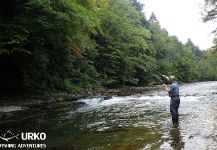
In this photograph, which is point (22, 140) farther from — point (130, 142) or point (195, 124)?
point (195, 124)

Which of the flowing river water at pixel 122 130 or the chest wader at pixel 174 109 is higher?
the chest wader at pixel 174 109

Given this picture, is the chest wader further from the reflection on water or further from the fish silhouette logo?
the fish silhouette logo

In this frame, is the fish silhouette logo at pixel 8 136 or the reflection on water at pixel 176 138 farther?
the fish silhouette logo at pixel 8 136

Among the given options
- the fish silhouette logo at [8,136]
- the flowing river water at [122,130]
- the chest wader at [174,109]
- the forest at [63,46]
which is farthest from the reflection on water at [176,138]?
the forest at [63,46]

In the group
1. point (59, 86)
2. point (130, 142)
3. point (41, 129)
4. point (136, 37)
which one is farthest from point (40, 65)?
point (136, 37)

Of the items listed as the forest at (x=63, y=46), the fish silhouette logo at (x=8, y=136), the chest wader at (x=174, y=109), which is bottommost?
the fish silhouette logo at (x=8, y=136)

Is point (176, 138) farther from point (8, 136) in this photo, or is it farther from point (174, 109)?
point (8, 136)

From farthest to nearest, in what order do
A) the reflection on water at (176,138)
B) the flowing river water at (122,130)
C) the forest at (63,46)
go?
the forest at (63,46), the flowing river water at (122,130), the reflection on water at (176,138)

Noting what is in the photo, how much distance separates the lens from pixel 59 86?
33.4 m

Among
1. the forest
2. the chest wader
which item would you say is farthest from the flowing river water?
the forest

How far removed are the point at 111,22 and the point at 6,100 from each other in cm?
2998

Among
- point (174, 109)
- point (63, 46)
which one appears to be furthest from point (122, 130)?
point (63, 46)

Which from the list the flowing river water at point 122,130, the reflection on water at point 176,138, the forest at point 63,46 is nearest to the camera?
the reflection on water at point 176,138

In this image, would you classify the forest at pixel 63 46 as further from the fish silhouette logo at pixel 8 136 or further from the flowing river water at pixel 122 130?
the fish silhouette logo at pixel 8 136
